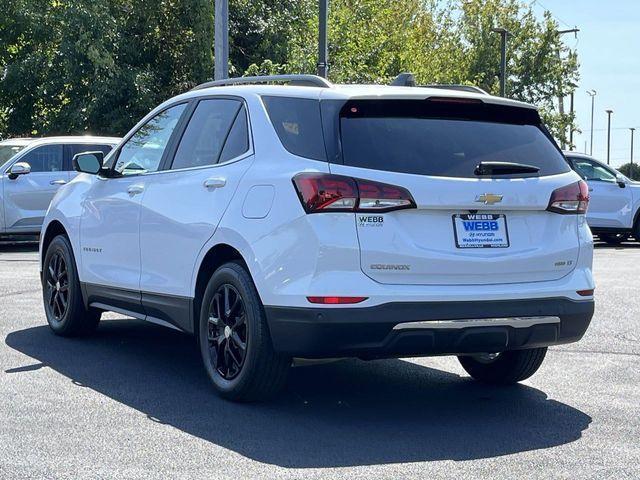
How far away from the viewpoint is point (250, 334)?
19.8 feet

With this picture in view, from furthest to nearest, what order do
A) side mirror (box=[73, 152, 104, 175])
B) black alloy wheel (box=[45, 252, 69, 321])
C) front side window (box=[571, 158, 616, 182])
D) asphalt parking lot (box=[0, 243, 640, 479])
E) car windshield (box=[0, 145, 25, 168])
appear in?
front side window (box=[571, 158, 616, 182]), car windshield (box=[0, 145, 25, 168]), black alloy wheel (box=[45, 252, 69, 321]), side mirror (box=[73, 152, 104, 175]), asphalt parking lot (box=[0, 243, 640, 479])

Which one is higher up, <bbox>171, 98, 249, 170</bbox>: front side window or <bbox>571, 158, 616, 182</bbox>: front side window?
<bbox>171, 98, 249, 170</bbox>: front side window

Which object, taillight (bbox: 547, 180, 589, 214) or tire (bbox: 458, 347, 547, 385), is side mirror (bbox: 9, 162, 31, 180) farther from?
taillight (bbox: 547, 180, 589, 214)

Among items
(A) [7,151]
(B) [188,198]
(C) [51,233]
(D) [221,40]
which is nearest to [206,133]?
(B) [188,198]

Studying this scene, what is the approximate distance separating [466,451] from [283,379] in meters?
1.19

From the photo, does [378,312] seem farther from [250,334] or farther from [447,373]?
[447,373]

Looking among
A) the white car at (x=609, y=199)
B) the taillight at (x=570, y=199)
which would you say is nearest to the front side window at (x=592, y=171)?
the white car at (x=609, y=199)

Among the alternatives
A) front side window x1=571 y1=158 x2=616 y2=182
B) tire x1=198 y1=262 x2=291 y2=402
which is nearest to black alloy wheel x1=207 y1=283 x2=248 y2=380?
tire x1=198 y1=262 x2=291 y2=402

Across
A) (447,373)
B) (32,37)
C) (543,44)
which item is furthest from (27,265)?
(543,44)

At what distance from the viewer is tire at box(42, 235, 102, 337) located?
27.8 ft

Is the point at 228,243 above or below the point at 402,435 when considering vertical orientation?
above

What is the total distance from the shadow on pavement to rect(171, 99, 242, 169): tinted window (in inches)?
53.8

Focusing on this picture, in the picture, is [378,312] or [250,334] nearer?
[378,312]

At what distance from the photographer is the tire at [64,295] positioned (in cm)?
846
